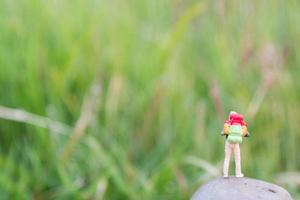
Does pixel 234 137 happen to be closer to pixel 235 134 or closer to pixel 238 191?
pixel 235 134

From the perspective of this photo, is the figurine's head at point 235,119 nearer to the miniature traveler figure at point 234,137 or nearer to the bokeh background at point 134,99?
the miniature traveler figure at point 234,137

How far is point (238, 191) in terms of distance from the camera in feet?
2.10

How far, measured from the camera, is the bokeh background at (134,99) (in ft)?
4.67

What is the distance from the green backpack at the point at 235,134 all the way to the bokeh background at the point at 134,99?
0.60 meters

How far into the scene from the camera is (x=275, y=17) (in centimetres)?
202

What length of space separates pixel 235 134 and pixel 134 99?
0.91 m

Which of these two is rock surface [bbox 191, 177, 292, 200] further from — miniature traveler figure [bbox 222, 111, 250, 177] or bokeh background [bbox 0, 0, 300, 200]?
bokeh background [bbox 0, 0, 300, 200]

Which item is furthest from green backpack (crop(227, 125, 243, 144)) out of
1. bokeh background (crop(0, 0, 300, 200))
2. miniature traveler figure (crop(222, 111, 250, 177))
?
bokeh background (crop(0, 0, 300, 200))

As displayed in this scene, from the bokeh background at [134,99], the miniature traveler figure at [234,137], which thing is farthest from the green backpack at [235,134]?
the bokeh background at [134,99]

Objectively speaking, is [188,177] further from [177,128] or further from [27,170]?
[27,170]

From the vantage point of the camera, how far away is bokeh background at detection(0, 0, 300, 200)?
1.42 m

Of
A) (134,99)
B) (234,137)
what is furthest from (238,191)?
(134,99)

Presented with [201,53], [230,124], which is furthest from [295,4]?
[230,124]

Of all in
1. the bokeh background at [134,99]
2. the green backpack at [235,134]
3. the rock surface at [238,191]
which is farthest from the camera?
the bokeh background at [134,99]
